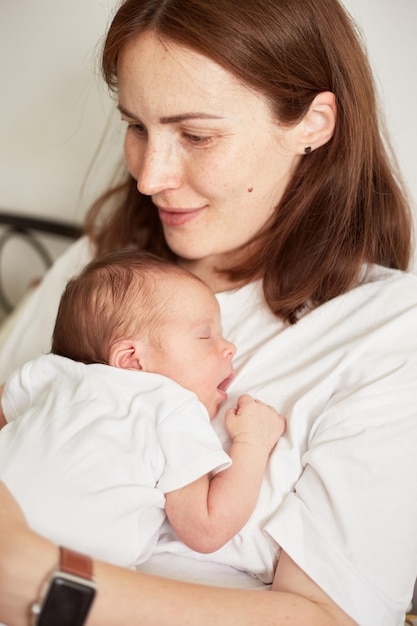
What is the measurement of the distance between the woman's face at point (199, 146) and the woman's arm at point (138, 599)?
71 cm

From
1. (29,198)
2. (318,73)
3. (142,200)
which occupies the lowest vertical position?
(29,198)

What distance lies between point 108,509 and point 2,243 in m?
1.78

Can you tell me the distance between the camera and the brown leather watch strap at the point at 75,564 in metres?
1.07

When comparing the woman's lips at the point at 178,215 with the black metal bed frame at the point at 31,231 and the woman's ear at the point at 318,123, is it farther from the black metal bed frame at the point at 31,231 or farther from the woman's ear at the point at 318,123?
the black metal bed frame at the point at 31,231

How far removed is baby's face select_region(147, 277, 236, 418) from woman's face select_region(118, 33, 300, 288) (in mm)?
219

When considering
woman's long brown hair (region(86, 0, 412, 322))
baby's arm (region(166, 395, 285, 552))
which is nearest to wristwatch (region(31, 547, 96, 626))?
baby's arm (region(166, 395, 285, 552))

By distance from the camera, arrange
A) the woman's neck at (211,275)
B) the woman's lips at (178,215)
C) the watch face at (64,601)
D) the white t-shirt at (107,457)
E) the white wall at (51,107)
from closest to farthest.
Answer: the watch face at (64,601)
the white t-shirt at (107,457)
the woman's lips at (178,215)
the woman's neck at (211,275)
the white wall at (51,107)

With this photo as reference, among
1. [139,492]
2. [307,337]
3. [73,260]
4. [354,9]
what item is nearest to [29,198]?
[73,260]

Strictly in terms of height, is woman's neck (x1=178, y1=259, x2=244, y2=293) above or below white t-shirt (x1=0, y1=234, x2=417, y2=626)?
above

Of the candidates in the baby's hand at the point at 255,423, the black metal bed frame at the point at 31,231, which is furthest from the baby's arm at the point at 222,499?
the black metal bed frame at the point at 31,231

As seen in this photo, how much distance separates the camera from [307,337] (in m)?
1.47

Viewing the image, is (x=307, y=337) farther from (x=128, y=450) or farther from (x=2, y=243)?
(x=2, y=243)

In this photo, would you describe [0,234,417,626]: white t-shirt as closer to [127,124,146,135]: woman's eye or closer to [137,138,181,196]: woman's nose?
[137,138,181,196]: woman's nose

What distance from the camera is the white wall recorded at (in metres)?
2.26
